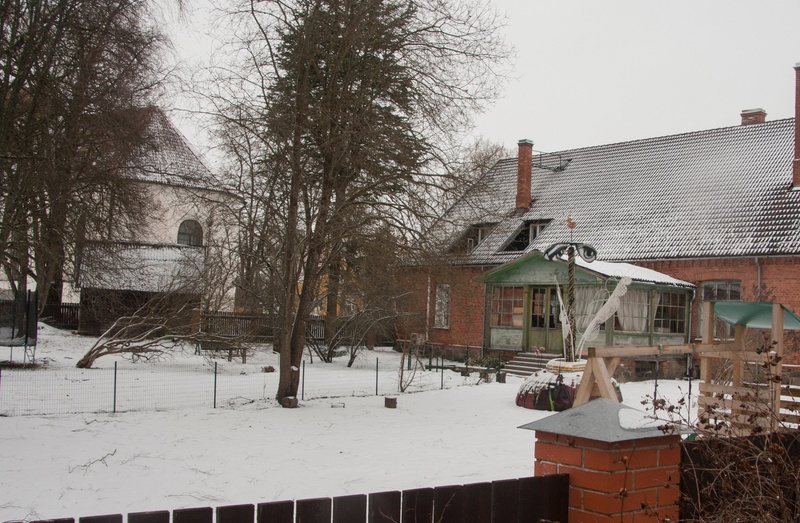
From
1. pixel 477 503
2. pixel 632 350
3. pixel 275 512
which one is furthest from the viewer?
pixel 632 350

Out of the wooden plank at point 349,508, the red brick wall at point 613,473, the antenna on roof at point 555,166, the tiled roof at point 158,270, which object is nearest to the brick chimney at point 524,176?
the antenna on roof at point 555,166

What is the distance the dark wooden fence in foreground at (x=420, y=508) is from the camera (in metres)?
2.95

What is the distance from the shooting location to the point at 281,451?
11453 millimetres

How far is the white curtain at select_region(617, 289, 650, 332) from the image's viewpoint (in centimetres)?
2458

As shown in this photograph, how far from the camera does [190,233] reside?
4397 cm

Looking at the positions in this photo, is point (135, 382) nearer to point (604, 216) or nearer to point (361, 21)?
point (361, 21)

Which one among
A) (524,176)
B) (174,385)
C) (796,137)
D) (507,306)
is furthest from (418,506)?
(524,176)

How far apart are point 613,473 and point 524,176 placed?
29.2 meters

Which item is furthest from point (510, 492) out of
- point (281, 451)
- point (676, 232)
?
point (676, 232)

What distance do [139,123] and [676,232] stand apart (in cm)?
2041

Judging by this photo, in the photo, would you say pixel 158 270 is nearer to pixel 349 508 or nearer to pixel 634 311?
pixel 634 311

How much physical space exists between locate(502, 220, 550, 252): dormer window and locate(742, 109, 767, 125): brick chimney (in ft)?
29.5

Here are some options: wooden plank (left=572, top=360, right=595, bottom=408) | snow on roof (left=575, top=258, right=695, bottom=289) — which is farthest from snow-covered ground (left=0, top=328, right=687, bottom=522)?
snow on roof (left=575, top=258, right=695, bottom=289)

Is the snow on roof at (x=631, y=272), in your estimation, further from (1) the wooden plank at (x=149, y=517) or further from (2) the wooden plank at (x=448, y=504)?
(1) the wooden plank at (x=149, y=517)
